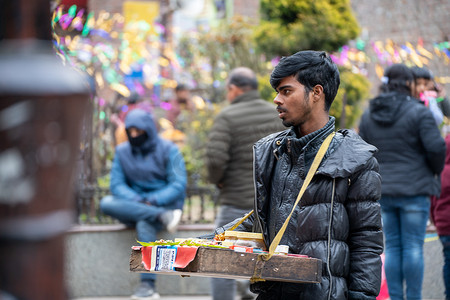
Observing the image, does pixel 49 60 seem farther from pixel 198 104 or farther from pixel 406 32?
pixel 406 32

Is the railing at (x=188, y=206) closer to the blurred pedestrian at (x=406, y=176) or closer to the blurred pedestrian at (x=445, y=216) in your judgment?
the blurred pedestrian at (x=406, y=176)

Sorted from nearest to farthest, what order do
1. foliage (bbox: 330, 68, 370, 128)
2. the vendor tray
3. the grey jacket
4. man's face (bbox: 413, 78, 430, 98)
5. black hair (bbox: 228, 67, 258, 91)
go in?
1. the vendor tray
2. the grey jacket
3. black hair (bbox: 228, 67, 258, 91)
4. man's face (bbox: 413, 78, 430, 98)
5. foliage (bbox: 330, 68, 370, 128)

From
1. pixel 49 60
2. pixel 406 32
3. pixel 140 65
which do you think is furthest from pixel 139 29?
pixel 49 60

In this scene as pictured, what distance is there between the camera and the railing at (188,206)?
8539mm

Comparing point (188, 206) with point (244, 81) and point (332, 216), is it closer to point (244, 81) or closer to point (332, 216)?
point (244, 81)

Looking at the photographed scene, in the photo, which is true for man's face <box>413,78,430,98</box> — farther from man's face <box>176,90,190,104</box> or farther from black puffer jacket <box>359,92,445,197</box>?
man's face <box>176,90,190,104</box>

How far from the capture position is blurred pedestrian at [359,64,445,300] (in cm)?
638

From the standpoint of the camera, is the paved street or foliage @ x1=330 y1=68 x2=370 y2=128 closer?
the paved street

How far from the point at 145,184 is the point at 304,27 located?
2783 millimetres

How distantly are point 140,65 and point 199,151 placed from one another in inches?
122

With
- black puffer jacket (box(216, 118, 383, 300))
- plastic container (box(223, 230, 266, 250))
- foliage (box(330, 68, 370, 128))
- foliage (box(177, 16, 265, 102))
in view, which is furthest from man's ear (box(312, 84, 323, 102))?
foliage (box(177, 16, 265, 102))

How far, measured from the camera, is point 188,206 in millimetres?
8547

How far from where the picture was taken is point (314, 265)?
2.86 m

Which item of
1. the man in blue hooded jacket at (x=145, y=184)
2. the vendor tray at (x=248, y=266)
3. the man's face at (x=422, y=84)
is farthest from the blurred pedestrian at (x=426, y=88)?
the vendor tray at (x=248, y=266)
